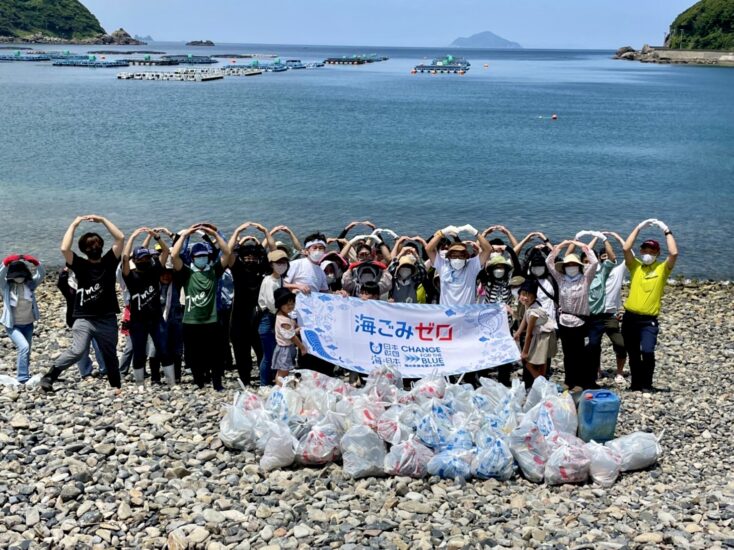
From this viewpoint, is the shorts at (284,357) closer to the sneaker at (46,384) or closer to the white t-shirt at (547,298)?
the sneaker at (46,384)

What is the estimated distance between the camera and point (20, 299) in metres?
11.4

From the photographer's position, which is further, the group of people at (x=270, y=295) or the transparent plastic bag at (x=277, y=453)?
the group of people at (x=270, y=295)

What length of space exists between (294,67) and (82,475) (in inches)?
6458

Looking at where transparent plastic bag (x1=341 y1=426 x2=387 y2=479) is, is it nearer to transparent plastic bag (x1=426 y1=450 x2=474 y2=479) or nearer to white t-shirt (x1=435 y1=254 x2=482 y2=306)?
transparent plastic bag (x1=426 y1=450 x2=474 y2=479)

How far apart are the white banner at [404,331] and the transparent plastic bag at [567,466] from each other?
7.62 ft

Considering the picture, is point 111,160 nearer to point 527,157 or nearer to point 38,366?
point 527,157

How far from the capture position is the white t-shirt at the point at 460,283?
1105 centimetres

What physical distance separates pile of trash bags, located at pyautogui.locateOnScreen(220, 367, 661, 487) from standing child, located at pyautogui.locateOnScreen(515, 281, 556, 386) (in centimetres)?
120

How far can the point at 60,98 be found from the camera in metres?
82.8

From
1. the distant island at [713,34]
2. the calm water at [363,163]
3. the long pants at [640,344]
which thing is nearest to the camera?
the long pants at [640,344]

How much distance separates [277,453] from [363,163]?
130 ft

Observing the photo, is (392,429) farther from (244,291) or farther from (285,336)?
(244,291)

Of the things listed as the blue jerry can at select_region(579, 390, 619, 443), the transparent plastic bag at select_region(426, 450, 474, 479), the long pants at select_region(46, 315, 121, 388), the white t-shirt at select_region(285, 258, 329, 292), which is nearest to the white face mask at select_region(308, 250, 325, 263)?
the white t-shirt at select_region(285, 258, 329, 292)

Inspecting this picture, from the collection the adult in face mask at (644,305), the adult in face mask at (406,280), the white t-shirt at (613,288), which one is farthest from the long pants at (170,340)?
the adult in face mask at (644,305)
